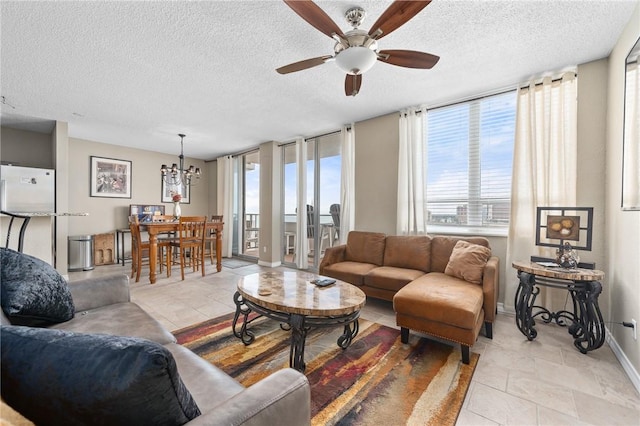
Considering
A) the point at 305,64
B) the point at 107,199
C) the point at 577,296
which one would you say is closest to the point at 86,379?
the point at 305,64

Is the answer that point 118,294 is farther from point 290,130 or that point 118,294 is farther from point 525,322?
point 290,130

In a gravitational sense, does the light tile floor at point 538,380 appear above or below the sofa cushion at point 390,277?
below

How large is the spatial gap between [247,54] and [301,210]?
9.95 feet

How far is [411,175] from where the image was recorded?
3615 millimetres

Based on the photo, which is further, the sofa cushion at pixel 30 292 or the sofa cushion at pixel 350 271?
the sofa cushion at pixel 350 271

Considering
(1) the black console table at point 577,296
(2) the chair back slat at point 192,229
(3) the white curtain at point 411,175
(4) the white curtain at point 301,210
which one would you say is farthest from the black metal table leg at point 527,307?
(2) the chair back slat at point 192,229

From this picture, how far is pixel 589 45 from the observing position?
7.50 ft

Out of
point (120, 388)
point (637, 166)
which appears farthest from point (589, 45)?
point (120, 388)

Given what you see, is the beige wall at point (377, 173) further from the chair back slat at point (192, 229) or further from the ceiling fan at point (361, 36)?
the chair back slat at point (192, 229)

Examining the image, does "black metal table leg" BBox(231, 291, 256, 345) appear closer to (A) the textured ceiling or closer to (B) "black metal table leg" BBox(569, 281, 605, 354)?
(A) the textured ceiling

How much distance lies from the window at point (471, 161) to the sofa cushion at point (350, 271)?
1169 mm

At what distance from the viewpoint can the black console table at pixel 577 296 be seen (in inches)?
79.0

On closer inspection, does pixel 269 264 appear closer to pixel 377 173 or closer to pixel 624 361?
pixel 377 173

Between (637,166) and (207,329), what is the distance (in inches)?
138
